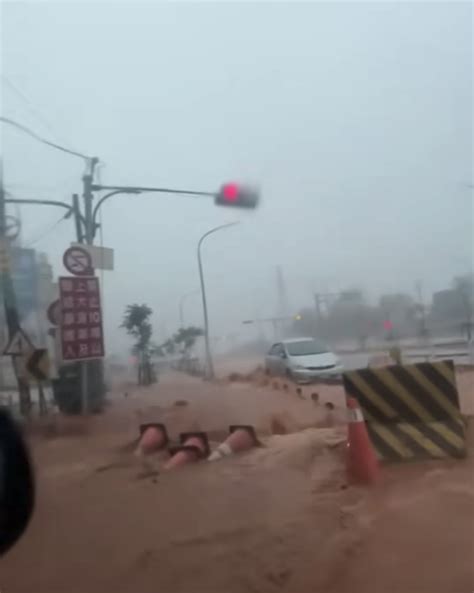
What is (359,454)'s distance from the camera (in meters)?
5.49

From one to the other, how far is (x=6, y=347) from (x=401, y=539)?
3.08 metres

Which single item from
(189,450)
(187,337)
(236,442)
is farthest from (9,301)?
(236,442)

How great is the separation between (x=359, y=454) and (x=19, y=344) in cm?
261

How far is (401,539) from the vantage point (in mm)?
4312

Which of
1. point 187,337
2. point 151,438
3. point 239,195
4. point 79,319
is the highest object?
point 239,195

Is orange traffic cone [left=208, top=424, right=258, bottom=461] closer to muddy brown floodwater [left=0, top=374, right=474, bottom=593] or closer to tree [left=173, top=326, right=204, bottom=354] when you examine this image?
muddy brown floodwater [left=0, top=374, right=474, bottom=593]

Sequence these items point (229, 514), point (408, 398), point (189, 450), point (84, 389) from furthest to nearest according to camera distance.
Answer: point (408, 398) < point (84, 389) < point (189, 450) < point (229, 514)

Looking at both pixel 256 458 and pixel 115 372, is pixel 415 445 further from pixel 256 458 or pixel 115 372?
pixel 115 372

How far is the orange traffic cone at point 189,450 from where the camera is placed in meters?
5.67

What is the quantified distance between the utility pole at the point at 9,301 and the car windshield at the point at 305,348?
233 cm

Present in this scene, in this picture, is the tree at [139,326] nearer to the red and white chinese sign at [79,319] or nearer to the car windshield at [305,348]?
the red and white chinese sign at [79,319]

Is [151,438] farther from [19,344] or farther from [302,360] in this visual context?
[302,360]

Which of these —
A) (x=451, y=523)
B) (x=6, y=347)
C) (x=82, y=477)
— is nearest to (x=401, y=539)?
(x=451, y=523)

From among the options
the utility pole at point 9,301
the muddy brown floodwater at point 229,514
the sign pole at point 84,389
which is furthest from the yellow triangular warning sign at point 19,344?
the muddy brown floodwater at point 229,514
